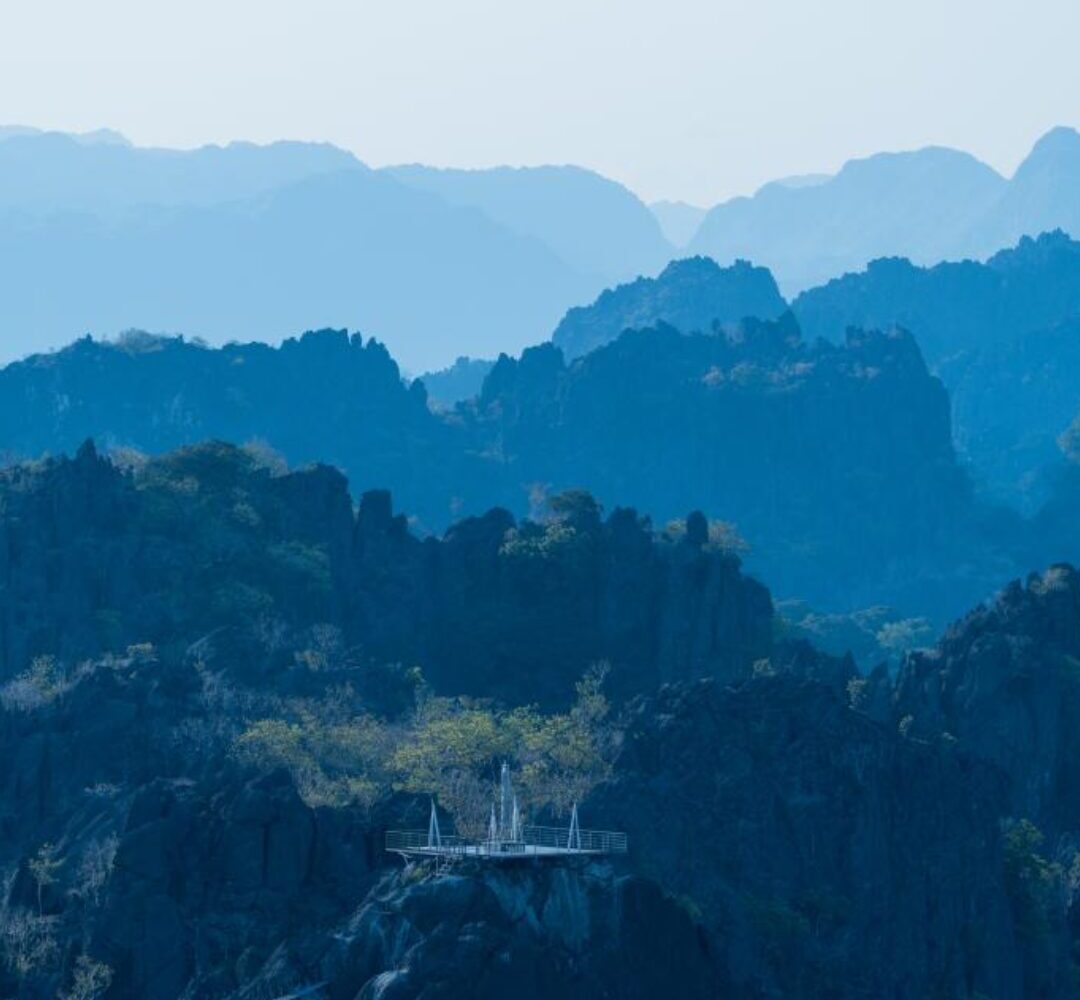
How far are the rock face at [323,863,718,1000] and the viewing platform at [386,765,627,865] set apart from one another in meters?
0.49

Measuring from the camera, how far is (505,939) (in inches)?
2960

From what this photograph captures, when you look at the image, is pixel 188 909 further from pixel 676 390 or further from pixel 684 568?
pixel 676 390

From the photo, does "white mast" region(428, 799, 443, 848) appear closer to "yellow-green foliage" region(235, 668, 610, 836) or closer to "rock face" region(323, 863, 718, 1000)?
"rock face" region(323, 863, 718, 1000)

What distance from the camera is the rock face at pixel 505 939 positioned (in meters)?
74.3

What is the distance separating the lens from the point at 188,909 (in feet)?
276

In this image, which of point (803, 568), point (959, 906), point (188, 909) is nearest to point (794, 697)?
point (959, 906)

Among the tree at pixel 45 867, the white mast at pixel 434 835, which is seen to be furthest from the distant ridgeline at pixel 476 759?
the white mast at pixel 434 835

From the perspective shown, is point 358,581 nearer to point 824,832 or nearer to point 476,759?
point 476,759

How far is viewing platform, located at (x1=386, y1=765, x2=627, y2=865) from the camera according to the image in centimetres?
7644

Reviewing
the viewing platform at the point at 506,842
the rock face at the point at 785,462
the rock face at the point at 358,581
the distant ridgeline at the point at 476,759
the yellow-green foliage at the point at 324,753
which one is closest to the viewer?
the viewing platform at the point at 506,842

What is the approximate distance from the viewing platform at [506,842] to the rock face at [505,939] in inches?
19.1

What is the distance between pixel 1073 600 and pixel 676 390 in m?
77.6

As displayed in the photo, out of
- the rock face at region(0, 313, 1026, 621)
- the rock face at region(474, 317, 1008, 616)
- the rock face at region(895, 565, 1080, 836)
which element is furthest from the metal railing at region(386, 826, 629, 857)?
the rock face at region(474, 317, 1008, 616)

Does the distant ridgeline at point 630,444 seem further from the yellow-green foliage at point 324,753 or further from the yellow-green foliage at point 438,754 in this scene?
the yellow-green foliage at point 324,753
